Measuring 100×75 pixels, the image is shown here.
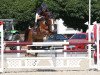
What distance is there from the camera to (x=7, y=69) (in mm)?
16672

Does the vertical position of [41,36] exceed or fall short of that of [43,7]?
it falls short

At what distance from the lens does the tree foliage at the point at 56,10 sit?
50344 mm

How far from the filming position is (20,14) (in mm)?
50781

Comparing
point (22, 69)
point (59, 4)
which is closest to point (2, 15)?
point (59, 4)

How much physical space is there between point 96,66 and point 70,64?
1.15 m

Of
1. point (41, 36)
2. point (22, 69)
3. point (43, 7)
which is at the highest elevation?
point (43, 7)

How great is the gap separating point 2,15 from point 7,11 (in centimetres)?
94

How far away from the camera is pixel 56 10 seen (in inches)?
2048

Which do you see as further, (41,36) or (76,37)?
(76,37)

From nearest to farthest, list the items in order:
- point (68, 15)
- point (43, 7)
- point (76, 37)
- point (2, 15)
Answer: point (43, 7), point (76, 37), point (2, 15), point (68, 15)

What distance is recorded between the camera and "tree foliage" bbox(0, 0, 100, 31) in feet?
165

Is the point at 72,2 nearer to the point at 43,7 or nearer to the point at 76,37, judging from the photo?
the point at 76,37

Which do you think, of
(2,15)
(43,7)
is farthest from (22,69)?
(2,15)

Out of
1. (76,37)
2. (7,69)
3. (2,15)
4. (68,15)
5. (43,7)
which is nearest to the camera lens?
(43,7)
